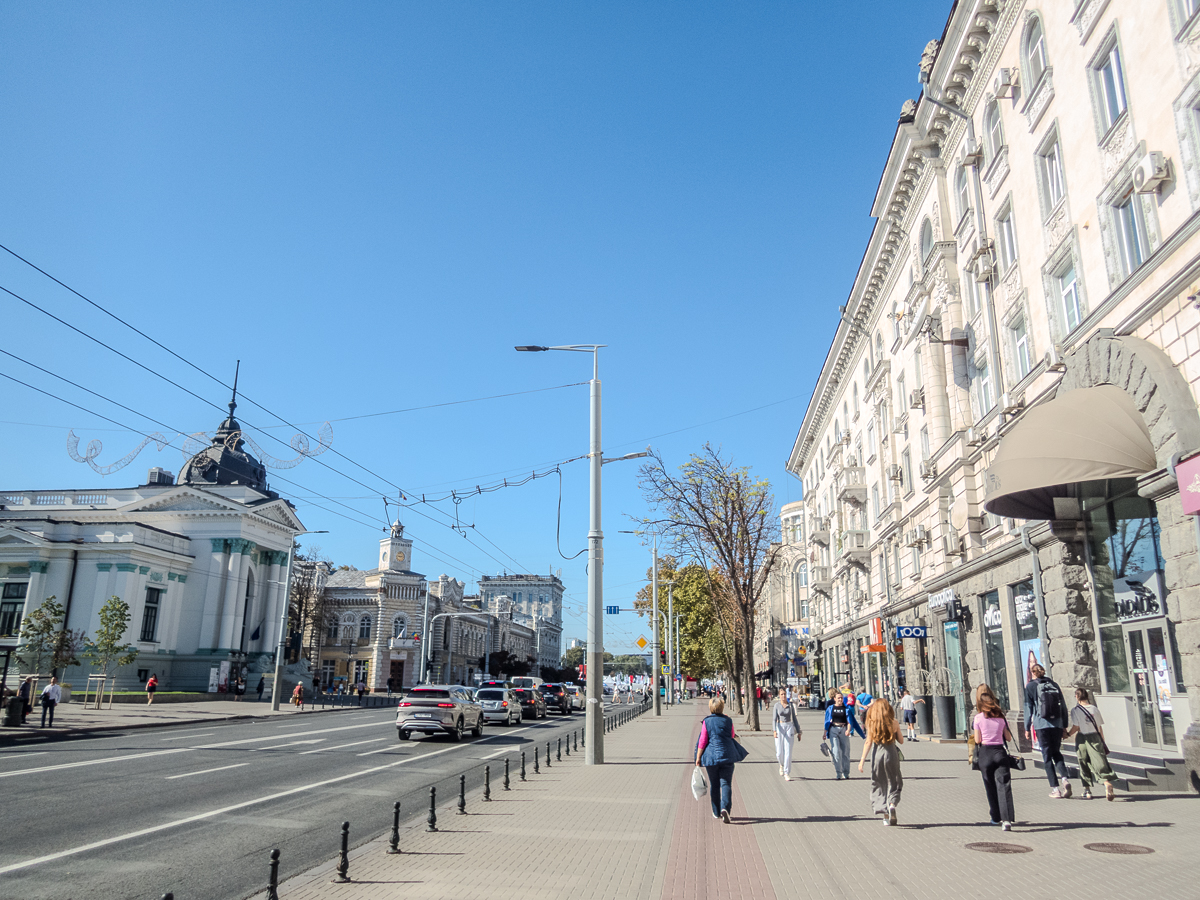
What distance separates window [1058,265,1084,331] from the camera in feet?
54.8

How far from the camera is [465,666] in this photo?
12694 cm

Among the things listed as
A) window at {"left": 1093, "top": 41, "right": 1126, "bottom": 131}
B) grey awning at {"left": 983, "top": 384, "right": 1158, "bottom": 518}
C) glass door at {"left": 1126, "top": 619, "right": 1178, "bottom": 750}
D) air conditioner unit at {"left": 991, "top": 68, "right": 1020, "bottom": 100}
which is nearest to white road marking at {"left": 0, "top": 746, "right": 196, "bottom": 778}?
grey awning at {"left": 983, "top": 384, "right": 1158, "bottom": 518}

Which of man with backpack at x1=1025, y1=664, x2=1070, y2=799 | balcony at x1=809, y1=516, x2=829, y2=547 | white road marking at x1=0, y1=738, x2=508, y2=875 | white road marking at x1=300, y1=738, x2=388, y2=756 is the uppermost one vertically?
balcony at x1=809, y1=516, x2=829, y2=547

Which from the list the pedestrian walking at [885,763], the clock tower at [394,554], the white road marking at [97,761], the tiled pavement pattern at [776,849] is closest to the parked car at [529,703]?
the white road marking at [97,761]

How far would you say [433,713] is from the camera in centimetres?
2509

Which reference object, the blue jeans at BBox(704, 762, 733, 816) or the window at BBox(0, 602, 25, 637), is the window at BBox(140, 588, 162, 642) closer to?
the window at BBox(0, 602, 25, 637)

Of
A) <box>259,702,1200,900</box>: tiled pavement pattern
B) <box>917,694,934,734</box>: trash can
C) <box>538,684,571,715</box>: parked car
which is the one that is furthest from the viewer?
<box>538,684,571,715</box>: parked car

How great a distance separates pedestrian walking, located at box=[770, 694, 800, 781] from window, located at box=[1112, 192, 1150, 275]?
990 cm

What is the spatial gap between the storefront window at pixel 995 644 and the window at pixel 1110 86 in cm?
1154

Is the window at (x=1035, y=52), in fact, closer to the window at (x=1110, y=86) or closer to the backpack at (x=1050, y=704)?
the window at (x=1110, y=86)

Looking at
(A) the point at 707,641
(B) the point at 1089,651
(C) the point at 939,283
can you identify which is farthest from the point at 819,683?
(B) the point at 1089,651

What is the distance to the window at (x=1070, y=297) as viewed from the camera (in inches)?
658

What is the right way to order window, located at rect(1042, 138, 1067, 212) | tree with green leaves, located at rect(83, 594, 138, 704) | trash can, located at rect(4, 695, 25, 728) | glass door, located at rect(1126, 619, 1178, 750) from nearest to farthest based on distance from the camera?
glass door, located at rect(1126, 619, 1178, 750) < window, located at rect(1042, 138, 1067, 212) < trash can, located at rect(4, 695, 25, 728) < tree with green leaves, located at rect(83, 594, 138, 704)

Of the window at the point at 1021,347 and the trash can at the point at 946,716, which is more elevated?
the window at the point at 1021,347
